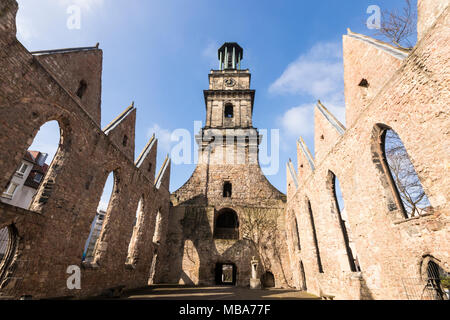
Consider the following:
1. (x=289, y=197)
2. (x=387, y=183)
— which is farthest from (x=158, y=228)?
(x=387, y=183)

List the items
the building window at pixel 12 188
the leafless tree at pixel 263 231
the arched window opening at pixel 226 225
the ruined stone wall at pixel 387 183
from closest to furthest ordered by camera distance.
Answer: the ruined stone wall at pixel 387 183 → the leafless tree at pixel 263 231 → the arched window opening at pixel 226 225 → the building window at pixel 12 188

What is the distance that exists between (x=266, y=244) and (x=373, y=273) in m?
9.08

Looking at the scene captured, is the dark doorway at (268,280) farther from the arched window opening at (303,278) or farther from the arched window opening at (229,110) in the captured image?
the arched window opening at (229,110)

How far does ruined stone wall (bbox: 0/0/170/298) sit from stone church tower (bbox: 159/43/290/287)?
15.1 feet

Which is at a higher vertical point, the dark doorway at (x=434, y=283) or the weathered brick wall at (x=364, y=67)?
the weathered brick wall at (x=364, y=67)

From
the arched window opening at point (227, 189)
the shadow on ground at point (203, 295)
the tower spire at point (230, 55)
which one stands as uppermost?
the tower spire at point (230, 55)

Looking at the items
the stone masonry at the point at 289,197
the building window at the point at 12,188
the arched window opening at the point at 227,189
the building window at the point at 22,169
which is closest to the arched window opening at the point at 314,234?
the stone masonry at the point at 289,197

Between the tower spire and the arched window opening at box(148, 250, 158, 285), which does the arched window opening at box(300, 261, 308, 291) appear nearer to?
the arched window opening at box(148, 250, 158, 285)

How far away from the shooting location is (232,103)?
76.2ft

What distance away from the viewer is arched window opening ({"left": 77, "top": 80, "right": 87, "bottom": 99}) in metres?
8.19

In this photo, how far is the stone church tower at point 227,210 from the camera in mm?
14686

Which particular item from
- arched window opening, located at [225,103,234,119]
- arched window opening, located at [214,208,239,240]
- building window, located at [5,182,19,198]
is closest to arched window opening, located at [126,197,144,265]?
arched window opening, located at [214,208,239,240]

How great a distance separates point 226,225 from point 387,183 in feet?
45.6
